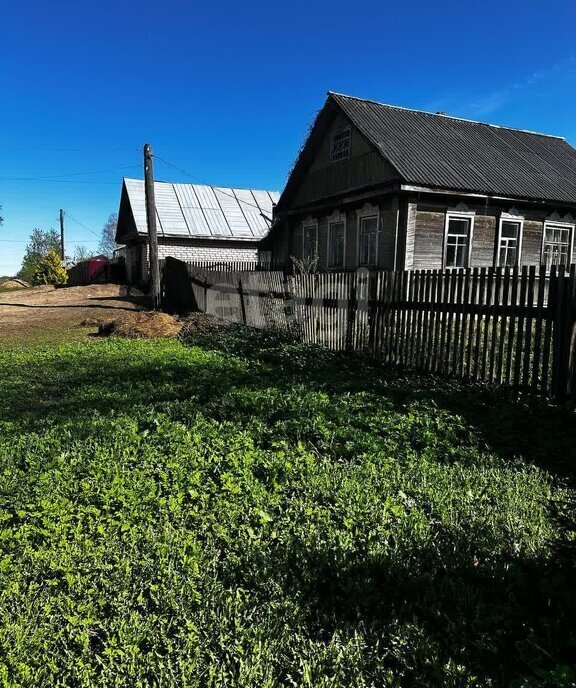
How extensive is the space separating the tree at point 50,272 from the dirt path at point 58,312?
14.8 metres

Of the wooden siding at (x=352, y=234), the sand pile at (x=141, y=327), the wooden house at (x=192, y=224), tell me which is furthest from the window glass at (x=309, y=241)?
the sand pile at (x=141, y=327)

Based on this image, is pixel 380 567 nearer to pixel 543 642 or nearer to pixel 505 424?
pixel 543 642

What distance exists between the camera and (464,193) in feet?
46.6

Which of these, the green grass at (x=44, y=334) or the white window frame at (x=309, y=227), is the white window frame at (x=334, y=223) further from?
the green grass at (x=44, y=334)

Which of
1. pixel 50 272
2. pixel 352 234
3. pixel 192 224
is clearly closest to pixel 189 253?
pixel 192 224

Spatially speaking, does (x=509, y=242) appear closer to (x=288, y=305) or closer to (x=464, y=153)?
(x=464, y=153)

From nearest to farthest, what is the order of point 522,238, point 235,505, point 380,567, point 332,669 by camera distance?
point 332,669, point 380,567, point 235,505, point 522,238

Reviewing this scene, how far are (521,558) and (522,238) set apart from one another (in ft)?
50.5

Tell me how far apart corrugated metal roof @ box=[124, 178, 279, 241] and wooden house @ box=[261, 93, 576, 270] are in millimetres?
9747

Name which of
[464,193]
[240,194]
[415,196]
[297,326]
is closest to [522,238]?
[464,193]

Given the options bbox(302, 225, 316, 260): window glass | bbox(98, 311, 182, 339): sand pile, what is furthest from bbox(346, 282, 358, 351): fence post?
bbox(302, 225, 316, 260): window glass

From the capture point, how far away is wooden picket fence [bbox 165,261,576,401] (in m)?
5.32

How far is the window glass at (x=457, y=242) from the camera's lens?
1492 cm

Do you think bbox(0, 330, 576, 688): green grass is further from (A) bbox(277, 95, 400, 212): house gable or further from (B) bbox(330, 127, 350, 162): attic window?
(B) bbox(330, 127, 350, 162): attic window
